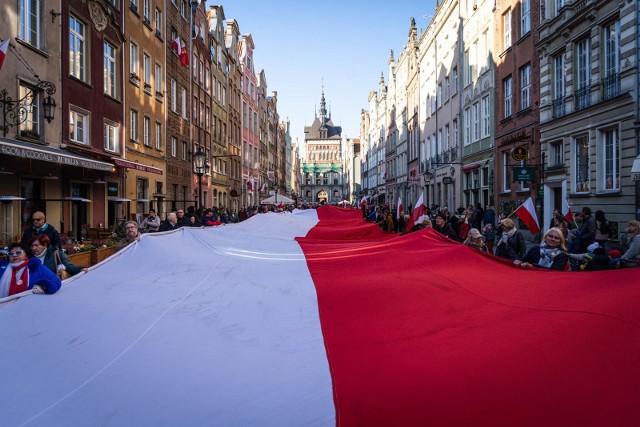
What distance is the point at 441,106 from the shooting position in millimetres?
40125

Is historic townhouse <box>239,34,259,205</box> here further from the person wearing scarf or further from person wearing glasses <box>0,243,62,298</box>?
person wearing glasses <box>0,243,62,298</box>

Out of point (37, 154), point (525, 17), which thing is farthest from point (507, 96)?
point (37, 154)

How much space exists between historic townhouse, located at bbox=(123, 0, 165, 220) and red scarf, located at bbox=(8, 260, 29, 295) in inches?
617

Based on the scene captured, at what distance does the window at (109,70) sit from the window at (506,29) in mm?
18348

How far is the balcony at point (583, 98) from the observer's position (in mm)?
18842

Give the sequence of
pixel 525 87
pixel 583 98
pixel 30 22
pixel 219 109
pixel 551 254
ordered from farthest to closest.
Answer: pixel 219 109 < pixel 525 87 < pixel 583 98 < pixel 30 22 < pixel 551 254

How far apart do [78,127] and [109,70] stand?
13.2 feet

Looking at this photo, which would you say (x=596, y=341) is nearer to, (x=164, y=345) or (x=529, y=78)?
(x=164, y=345)

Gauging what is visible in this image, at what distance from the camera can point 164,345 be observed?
418cm

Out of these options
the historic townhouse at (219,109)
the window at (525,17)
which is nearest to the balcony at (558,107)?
the window at (525,17)

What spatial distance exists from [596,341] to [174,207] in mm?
29480

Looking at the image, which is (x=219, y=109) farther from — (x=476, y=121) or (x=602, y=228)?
(x=602, y=228)

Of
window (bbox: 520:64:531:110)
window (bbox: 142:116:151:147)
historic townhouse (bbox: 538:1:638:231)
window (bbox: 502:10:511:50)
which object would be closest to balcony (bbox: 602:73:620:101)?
historic townhouse (bbox: 538:1:638:231)

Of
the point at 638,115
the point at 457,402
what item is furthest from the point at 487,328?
the point at 638,115
